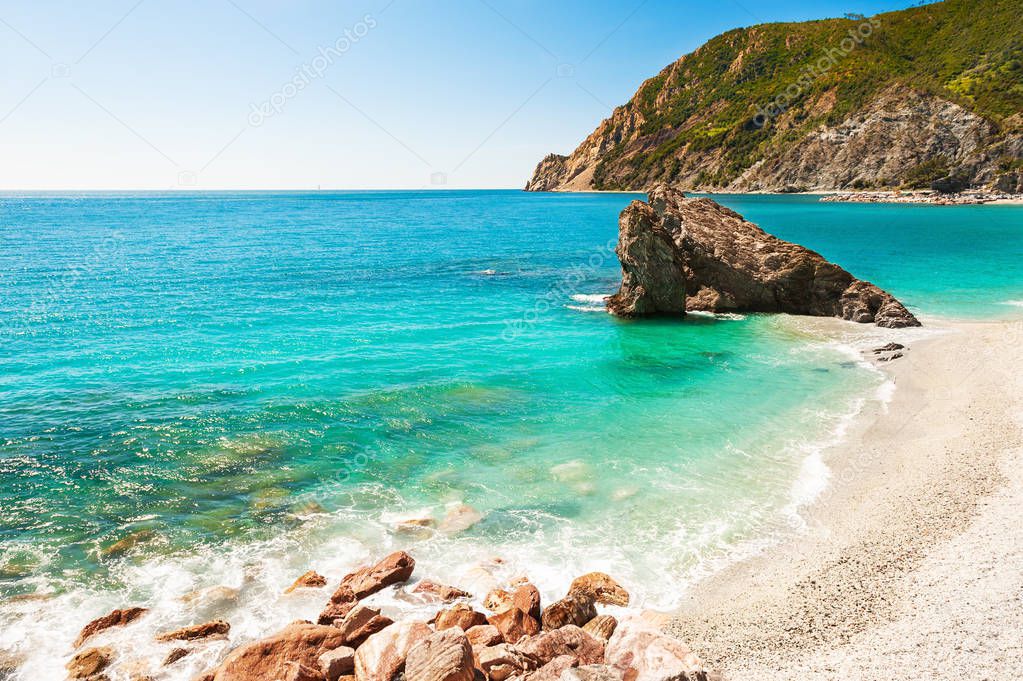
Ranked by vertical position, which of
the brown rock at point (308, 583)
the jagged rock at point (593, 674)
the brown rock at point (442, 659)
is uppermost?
the brown rock at point (442, 659)

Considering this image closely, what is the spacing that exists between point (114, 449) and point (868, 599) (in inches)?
837

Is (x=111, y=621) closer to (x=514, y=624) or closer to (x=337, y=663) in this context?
(x=337, y=663)

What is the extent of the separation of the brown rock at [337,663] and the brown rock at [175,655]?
271 centimetres

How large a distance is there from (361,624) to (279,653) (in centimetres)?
145

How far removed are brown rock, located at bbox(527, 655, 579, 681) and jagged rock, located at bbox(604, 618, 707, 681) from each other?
33.2 inches

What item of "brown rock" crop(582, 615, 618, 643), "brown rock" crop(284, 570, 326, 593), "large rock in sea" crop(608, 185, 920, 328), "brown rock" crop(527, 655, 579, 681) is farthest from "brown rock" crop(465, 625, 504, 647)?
"large rock in sea" crop(608, 185, 920, 328)

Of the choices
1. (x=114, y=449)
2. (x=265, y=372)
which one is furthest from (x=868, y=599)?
(x=265, y=372)

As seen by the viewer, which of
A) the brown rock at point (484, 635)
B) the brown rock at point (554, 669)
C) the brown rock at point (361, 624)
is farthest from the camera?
the brown rock at point (361, 624)

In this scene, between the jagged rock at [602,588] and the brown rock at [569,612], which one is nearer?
the brown rock at [569,612]

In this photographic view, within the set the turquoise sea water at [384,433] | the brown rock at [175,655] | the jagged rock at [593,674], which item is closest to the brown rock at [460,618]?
the turquoise sea water at [384,433]

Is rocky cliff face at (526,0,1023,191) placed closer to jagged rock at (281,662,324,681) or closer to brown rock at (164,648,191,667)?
jagged rock at (281,662,324,681)

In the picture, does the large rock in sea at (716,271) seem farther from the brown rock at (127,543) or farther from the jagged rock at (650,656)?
the brown rock at (127,543)

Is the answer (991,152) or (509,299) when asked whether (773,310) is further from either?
(991,152)

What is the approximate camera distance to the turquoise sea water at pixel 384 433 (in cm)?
1285
